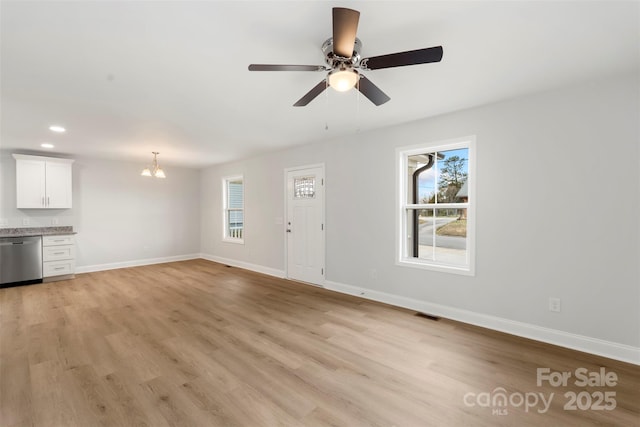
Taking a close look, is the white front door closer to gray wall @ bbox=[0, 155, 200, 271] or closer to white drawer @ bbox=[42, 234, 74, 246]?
gray wall @ bbox=[0, 155, 200, 271]

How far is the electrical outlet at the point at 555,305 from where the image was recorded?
276 centimetres

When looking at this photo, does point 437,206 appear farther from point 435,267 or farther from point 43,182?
point 43,182

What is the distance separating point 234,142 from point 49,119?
2.33 meters

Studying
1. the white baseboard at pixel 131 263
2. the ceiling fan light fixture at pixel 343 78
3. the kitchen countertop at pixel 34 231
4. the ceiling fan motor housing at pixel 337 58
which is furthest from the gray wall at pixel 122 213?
the ceiling fan light fixture at pixel 343 78

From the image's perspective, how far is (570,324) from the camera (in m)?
2.70

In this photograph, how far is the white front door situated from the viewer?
4895 millimetres

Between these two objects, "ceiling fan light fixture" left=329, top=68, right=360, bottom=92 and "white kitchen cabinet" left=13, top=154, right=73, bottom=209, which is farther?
"white kitchen cabinet" left=13, top=154, right=73, bottom=209

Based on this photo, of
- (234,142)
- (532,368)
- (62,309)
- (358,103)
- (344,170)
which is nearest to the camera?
(532,368)

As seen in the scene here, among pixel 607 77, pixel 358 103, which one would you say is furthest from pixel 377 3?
pixel 607 77

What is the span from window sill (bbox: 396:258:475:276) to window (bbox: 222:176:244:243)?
14.1ft

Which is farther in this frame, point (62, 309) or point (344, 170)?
point (344, 170)

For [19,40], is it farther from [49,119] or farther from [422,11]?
[422,11]

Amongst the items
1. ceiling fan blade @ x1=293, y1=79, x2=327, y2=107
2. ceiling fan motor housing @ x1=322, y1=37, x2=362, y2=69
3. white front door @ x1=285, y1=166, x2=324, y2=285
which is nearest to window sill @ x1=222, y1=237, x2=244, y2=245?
white front door @ x1=285, y1=166, x2=324, y2=285

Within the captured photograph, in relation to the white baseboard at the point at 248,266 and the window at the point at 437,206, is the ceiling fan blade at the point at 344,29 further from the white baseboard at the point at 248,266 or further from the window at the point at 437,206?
the white baseboard at the point at 248,266
